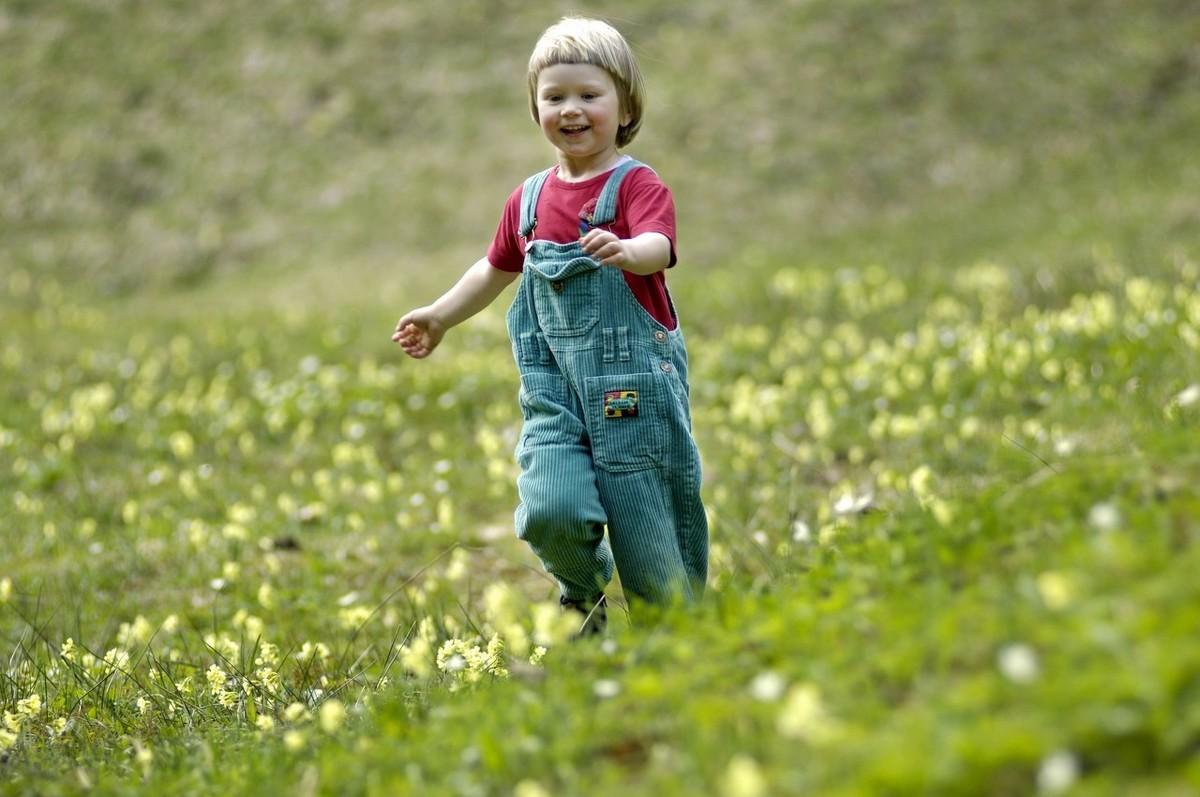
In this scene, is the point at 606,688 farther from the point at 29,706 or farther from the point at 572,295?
the point at 29,706

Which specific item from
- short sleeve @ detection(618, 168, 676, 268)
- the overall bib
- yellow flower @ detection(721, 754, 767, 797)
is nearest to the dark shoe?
the overall bib

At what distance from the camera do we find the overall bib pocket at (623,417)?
3951mm

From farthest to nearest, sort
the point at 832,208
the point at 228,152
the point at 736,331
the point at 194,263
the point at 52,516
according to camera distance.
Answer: the point at 228,152 → the point at 194,263 → the point at 832,208 → the point at 736,331 → the point at 52,516

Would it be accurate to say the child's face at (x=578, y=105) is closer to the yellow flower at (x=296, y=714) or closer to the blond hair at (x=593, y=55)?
the blond hair at (x=593, y=55)

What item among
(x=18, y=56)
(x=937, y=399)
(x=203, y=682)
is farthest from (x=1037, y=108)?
(x=18, y=56)

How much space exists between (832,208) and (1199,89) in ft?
18.3

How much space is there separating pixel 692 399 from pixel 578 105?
5135 mm

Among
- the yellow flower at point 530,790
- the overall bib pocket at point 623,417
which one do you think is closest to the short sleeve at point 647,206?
the overall bib pocket at point 623,417

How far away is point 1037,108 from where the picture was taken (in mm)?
17188


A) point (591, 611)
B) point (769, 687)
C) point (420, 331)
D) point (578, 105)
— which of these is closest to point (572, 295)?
point (578, 105)

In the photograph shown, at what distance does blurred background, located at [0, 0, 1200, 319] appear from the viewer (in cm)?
1569

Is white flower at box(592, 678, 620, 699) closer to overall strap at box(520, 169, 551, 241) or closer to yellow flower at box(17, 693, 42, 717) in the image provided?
overall strap at box(520, 169, 551, 241)

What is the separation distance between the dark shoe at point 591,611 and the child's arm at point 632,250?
107cm

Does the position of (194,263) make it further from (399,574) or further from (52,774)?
(52,774)
